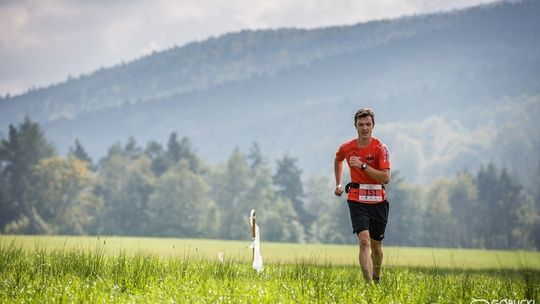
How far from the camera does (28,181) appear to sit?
328 ft

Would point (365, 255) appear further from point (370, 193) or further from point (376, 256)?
point (376, 256)

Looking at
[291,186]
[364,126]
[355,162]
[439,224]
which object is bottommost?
[355,162]

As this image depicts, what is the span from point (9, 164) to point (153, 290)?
10172cm

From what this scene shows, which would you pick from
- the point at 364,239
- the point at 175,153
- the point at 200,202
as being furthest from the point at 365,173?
the point at 175,153

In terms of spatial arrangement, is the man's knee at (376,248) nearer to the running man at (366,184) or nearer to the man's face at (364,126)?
the running man at (366,184)

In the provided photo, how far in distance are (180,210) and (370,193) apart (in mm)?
88548

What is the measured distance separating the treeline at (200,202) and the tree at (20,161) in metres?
0.15

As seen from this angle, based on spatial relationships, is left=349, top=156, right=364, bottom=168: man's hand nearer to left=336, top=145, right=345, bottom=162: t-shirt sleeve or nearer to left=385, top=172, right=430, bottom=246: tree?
left=336, top=145, right=345, bottom=162: t-shirt sleeve

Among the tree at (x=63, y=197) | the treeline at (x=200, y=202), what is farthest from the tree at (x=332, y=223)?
the tree at (x=63, y=197)

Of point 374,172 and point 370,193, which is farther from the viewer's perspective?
point 370,193

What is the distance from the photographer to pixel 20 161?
350 ft

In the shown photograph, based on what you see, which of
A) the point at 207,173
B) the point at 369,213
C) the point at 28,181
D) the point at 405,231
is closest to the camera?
the point at 369,213

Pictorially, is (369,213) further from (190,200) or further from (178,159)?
(178,159)

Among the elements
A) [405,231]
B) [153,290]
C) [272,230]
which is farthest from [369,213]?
[405,231]
